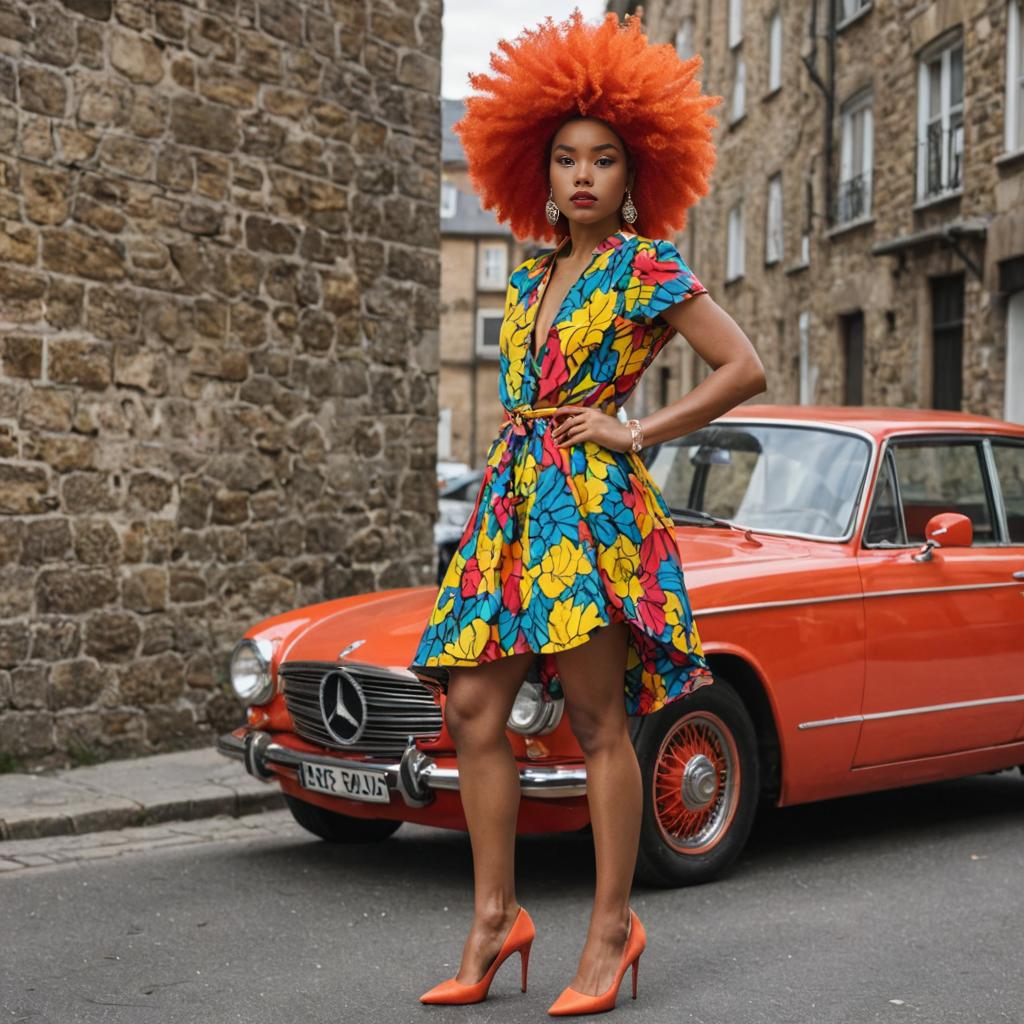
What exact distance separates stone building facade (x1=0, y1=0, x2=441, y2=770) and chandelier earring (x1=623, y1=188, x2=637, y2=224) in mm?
4479

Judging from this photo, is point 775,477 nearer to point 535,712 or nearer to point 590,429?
point 535,712

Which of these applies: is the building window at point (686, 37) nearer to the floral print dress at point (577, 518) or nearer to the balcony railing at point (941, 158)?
the balcony railing at point (941, 158)

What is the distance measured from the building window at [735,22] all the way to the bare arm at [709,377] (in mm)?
24871

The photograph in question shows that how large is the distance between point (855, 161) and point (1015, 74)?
18.2 feet

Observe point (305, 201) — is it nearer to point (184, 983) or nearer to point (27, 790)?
point (27, 790)

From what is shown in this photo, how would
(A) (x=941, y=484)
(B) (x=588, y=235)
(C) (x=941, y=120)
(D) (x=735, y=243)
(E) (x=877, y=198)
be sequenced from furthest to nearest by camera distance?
1. (D) (x=735, y=243)
2. (E) (x=877, y=198)
3. (C) (x=941, y=120)
4. (A) (x=941, y=484)
5. (B) (x=588, y=235)

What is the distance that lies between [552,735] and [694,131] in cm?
190

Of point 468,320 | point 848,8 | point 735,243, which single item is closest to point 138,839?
point 848,8

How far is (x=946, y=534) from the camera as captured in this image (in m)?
6.18

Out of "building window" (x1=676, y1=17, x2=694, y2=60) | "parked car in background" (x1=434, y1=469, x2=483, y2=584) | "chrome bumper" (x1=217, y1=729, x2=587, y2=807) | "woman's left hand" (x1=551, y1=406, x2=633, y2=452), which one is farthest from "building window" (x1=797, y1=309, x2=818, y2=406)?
"woman's left hand" (x1=551, y1=406, x2=633, y2=452)

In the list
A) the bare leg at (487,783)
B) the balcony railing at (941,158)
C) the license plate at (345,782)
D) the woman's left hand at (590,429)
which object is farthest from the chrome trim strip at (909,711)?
the balcony railing at (941,158)

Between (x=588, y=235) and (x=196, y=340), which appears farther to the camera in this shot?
(x=196, y=340)

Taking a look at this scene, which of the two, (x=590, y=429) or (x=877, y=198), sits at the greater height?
(x=877, y=198)

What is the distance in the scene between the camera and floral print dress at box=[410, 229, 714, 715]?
12.4ft
